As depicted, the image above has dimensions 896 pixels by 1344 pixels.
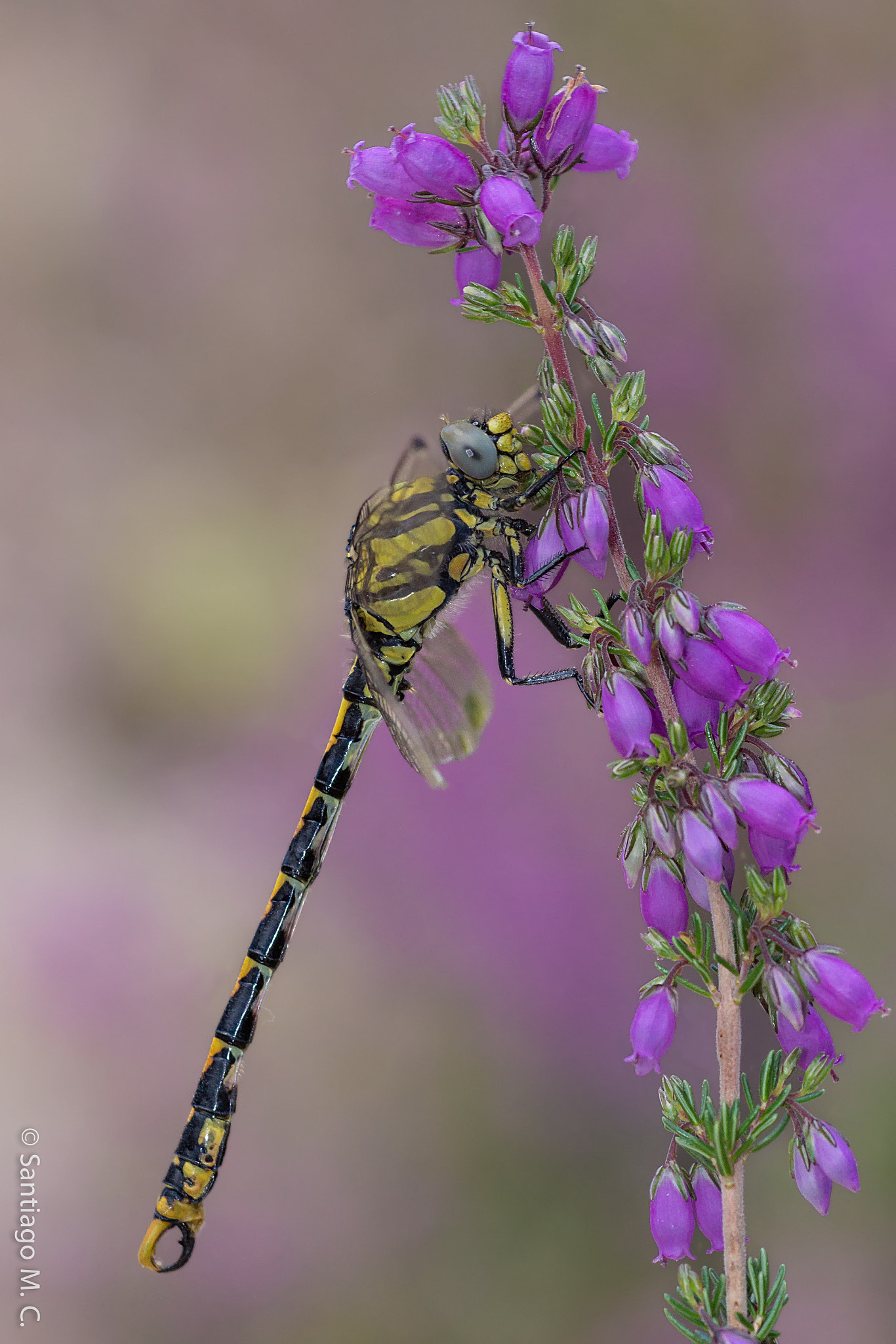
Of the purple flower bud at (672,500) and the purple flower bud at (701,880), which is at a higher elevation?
the purple flower bud at (672,500)

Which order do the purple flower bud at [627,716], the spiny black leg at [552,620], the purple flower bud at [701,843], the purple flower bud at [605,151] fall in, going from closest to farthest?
the purple flower bud at [701,843]
the purple flower bud at [627,716]
the purple flower bud at [605,151]
the spiny black leg at [552,620]

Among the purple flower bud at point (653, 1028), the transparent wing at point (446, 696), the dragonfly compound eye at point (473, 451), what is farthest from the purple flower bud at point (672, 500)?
the transparent wing at point (446, 696)

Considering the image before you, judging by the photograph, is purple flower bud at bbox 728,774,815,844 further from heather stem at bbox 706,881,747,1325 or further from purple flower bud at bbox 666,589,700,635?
purple flower bud at bbox 666,589,700,635

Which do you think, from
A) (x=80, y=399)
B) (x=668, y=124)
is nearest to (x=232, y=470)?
(x=80, y=399)

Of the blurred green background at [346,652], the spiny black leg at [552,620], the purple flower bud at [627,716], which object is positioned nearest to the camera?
the purple flower bud at [627,716]

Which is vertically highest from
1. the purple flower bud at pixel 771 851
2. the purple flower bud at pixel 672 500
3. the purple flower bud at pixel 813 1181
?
the purple flower bud at pixel 672 500

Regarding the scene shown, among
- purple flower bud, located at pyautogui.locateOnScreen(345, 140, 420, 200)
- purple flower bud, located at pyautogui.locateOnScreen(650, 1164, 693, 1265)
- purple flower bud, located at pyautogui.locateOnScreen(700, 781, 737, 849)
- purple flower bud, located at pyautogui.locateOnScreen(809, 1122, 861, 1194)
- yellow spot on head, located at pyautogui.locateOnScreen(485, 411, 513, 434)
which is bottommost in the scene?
purple flower bud, located at pyautogui.locateOnScreen(650, 1164, 693, 1265)

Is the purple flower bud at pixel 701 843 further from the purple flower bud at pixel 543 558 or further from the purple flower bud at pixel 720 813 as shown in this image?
the purple flower bud at pixel 543 558

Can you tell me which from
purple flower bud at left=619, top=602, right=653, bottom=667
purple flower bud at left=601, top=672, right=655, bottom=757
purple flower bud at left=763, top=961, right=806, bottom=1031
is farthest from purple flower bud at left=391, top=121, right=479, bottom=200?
purple flower bud at left=763, top=961, right=806, bottom=1031

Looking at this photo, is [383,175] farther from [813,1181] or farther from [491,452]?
[813,1181]
